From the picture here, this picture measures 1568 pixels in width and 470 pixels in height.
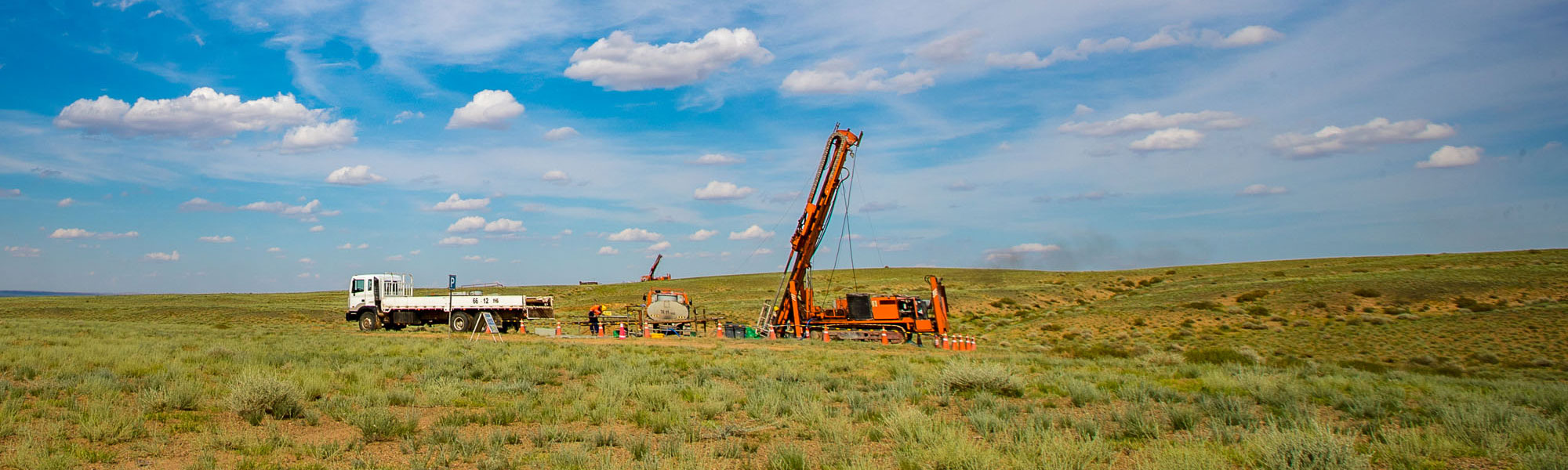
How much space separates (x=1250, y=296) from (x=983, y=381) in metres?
41.1

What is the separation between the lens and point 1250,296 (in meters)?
46.5

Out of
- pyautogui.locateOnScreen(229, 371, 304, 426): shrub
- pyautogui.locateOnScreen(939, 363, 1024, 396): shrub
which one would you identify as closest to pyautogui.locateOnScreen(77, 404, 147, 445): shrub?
pyautogui.locateOnScreen(229, 371, 304, 426): shrub

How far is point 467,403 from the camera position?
11.3m

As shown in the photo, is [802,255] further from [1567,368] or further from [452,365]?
[1567,368]

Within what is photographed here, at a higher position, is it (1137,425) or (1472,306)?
(1137,425)

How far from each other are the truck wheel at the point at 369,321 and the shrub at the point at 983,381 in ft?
92.3

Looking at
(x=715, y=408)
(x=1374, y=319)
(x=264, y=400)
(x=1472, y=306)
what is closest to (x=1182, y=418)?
(x=715, y=408)

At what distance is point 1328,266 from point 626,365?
7813 cm

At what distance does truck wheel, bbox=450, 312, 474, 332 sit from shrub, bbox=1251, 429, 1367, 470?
30857 mm

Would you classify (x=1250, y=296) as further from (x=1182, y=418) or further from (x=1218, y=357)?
(x=1182, y=418)

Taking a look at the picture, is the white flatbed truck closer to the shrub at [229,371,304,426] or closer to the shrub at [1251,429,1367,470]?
the shrub at [229,371,304,426]

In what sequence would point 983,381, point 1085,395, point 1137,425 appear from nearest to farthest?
point 1137,425 → point 1085,395 → point 983,381

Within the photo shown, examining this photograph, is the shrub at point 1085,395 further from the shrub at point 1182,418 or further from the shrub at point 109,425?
the shrub at point 109,425

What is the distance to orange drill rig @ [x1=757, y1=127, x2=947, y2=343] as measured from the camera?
29750mm
